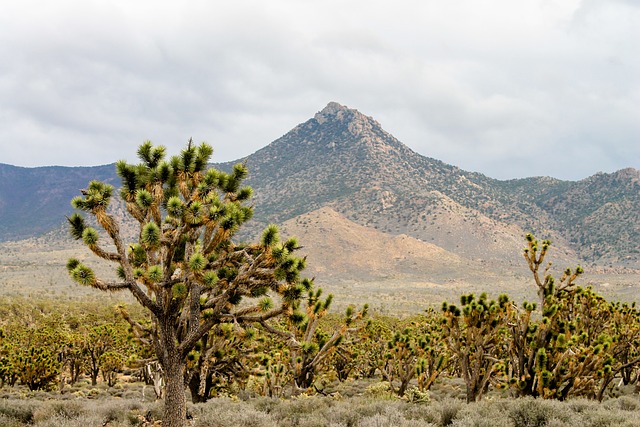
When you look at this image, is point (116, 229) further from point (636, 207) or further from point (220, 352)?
point (636, 207)

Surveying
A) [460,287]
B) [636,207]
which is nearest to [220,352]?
[460,287]

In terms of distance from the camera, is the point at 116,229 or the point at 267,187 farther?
the point at 267,187

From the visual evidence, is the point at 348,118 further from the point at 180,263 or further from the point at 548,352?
the point at 180,263

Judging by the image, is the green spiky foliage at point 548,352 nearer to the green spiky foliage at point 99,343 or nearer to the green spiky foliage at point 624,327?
the green spiky foliage at point 624,327

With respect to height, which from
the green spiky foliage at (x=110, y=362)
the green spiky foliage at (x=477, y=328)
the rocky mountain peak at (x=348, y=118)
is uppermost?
the rocky mountain peak at (x=348, y=118)

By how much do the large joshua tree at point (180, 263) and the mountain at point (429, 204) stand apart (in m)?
94.7

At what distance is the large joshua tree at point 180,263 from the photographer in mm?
9016

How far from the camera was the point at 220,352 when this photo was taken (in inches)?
578

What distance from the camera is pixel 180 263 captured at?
10.2 meters

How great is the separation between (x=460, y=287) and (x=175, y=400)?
88199 mm

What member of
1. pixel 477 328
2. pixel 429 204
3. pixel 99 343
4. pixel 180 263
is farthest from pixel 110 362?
pixel 429 204

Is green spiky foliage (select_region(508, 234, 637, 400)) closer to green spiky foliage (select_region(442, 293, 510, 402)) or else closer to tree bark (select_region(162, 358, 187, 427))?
green spiky foliage (select_region(442, 293, 510, 402))

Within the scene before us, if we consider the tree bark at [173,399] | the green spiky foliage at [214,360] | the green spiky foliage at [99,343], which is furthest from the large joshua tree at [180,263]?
the green spiky foliage at [99,343]

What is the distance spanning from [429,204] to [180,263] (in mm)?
125292
